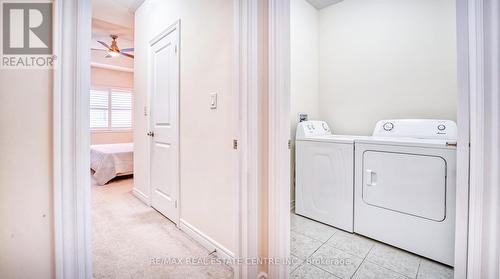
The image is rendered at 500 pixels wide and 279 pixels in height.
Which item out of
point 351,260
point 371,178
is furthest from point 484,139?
point 351,260

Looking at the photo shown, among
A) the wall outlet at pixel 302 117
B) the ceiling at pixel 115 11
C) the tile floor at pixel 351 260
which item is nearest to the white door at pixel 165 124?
the ceiling at pixel 115 11

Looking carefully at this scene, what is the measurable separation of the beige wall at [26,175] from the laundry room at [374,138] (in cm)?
143

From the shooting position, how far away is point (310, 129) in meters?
2.38

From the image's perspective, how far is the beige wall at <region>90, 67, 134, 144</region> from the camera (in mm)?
5582

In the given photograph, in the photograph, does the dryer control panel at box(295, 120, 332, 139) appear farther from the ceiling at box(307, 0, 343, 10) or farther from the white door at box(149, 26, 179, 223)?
the ceiling at box(307, 0, 343, 10)

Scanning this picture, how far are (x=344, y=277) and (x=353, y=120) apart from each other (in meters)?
1.77

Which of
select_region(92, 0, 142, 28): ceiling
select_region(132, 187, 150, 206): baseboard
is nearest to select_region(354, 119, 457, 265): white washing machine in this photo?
select_region(132, 187, 150, 206): baseboard

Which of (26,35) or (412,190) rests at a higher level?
(26,35)

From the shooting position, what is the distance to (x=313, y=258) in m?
1.67

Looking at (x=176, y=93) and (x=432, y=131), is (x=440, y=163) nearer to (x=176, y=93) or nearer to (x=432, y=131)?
(x=432, y=131)

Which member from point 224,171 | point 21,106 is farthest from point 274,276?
point 21,106

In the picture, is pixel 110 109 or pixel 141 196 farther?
pixel 110 109

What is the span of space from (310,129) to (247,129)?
1.32 meters

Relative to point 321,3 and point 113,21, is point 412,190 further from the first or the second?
point 113,21
